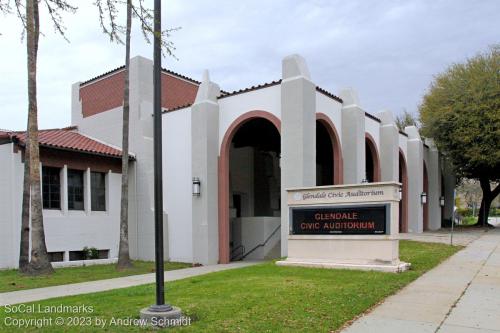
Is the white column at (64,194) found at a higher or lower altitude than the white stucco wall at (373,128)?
lower

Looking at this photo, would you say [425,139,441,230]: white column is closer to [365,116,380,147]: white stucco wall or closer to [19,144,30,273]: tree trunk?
[365,116,380,147]: white stucco wall

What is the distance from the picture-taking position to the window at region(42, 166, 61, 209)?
17484 mm

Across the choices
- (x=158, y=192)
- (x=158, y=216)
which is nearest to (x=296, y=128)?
(x=158, y=192)

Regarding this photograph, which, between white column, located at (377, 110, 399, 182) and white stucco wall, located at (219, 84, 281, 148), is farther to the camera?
white column, located at (377, 110, 399, 182)

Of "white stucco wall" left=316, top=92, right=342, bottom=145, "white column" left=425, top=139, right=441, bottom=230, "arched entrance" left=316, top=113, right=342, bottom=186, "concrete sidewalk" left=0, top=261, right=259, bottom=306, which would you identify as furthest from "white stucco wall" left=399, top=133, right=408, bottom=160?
"concrete sidewalk" left=0, top=261, right=259, bottom=306

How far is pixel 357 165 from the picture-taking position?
19031mm

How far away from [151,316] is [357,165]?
13842 millimetres

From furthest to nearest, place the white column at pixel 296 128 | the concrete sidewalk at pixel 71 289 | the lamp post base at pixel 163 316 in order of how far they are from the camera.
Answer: the white column at pixel 296 128
the concrete sidewalk at pixel 71 289
the lamp post base at pixel 163 316

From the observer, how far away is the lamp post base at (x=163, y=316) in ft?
21.1

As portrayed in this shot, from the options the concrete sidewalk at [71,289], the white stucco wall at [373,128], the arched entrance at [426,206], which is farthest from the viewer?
the arched entrance at [426,206]

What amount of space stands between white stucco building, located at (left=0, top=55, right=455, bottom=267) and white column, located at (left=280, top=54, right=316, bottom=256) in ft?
0.11

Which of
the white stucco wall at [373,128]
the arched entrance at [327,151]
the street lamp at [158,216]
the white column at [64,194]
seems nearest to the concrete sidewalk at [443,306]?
the street lamp at [158,216]

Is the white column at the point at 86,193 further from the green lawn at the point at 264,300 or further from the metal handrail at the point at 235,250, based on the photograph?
the green lawn at the point at 264,300

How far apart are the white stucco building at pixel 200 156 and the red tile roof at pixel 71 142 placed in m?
0.19
